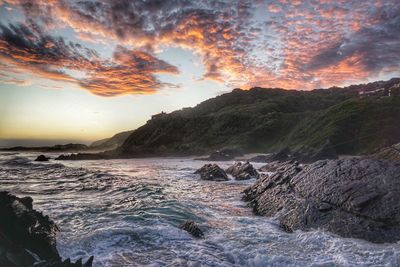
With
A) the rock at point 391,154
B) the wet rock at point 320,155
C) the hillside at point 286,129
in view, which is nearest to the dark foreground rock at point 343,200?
the rock at point 391,154

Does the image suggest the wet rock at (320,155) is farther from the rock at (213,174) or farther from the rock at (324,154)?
the rock at (213,174)

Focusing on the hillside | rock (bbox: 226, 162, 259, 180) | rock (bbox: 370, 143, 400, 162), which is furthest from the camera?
the hillside

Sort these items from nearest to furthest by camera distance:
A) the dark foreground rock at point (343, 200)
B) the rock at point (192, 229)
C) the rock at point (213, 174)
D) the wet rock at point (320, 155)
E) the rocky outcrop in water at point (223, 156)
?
the dark foreground rock at point (343, 200), the rock at point (192, 229), the rock at point (213, 174), the wet rock at point (320, 155), the rocky outcrop in water at point (223, 156)

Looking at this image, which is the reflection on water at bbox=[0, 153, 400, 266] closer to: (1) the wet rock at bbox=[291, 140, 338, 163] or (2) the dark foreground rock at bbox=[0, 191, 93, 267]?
(2) the dark foreground rock at bbox=[0, 191, 93, 267]

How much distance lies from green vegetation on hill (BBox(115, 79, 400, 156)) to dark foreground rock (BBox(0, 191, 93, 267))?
53300 millimetres

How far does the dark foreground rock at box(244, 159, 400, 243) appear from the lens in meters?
10.7

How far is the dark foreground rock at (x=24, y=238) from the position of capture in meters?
6.68

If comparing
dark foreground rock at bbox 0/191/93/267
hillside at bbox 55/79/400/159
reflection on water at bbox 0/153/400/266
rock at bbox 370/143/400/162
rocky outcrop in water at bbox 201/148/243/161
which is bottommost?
reflection on water at bbox 0/153/400/266

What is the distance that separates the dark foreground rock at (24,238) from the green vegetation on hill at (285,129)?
53300mm

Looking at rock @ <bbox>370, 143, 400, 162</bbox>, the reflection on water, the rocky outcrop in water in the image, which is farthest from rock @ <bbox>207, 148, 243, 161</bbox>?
the reflection on water

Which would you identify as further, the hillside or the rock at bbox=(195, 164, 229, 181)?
the hillside

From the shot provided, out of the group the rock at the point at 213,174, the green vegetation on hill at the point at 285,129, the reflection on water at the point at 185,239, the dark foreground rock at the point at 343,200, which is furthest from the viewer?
the green vegetation on hill at the point at 285,129

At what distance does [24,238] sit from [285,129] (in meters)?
88.2

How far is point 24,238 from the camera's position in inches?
307
